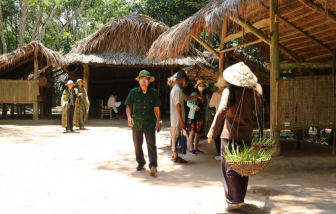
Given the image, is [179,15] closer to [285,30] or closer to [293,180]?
[285,30]

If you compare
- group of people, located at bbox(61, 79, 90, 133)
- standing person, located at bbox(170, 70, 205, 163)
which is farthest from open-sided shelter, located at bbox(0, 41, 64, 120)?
standing person, located at bbox(170, 70, 205, 163)

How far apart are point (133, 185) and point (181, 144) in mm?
1481

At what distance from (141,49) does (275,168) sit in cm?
952

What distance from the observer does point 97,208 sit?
356 cm

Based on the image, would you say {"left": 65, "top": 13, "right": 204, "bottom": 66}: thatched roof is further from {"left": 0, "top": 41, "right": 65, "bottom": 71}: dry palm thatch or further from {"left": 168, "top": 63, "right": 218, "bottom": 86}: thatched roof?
{"left": 168, "top": 63, "right": 218, "bottom": 86}: thatched roof

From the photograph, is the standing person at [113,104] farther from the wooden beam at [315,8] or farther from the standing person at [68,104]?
the wooden beam at [315,8]

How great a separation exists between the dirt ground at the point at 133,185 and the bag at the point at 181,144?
0.95ft

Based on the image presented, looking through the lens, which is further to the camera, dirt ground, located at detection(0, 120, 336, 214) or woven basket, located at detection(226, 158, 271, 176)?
dirt ground, located at detection(0, 120, 336, 214)

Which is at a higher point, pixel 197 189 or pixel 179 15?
pixel 179 15

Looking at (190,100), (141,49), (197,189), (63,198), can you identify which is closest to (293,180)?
(197,189)

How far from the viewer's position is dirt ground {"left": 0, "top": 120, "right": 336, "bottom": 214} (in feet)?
11.8

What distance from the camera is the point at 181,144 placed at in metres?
5.74

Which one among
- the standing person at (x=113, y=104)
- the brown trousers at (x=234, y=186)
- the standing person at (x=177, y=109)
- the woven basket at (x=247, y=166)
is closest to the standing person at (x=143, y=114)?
the standing person at (x=177, y=109)

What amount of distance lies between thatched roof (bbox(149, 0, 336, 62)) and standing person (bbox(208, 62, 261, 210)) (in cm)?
223
